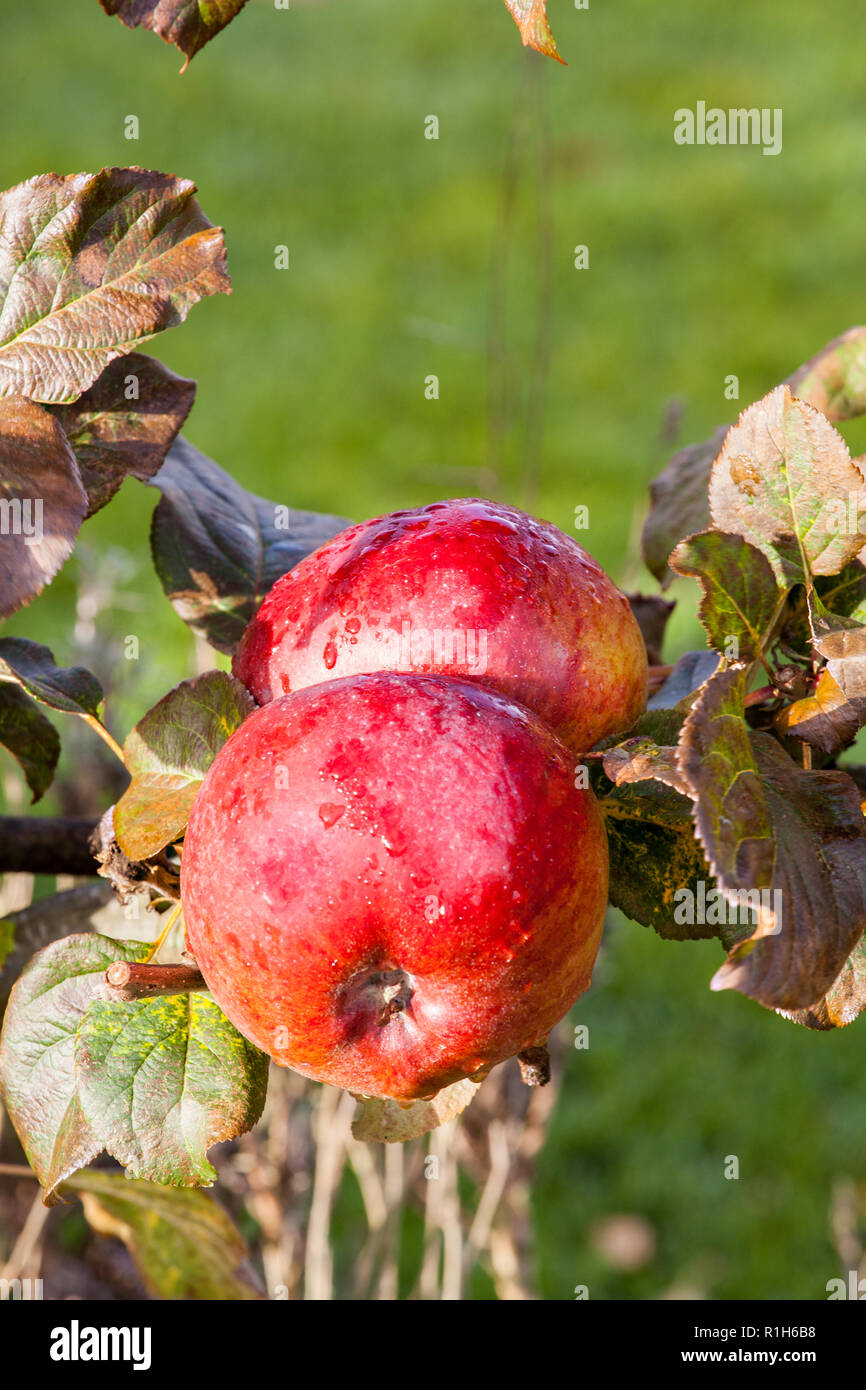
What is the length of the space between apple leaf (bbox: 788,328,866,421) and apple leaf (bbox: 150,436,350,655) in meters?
0.38

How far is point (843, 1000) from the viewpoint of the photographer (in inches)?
25.0

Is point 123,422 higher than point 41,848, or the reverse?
point 123,422

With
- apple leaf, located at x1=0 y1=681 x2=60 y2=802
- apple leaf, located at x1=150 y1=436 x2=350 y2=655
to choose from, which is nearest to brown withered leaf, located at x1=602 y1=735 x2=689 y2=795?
apple leaf, located at x1=150 y1=436 x2=350 y2=655

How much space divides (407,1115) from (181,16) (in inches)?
24.2

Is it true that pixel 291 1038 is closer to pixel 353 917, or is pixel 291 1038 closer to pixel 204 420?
pixel 353 917

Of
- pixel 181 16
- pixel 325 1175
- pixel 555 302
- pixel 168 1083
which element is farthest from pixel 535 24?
pixel 555 302

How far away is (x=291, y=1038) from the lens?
1.91ft

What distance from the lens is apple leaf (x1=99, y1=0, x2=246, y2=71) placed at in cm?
65

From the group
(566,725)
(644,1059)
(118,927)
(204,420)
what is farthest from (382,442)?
(566,725)

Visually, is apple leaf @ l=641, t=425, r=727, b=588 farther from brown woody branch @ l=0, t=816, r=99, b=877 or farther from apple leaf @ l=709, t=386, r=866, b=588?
brown woody branch @ l=0, t=816, r=99, b=877

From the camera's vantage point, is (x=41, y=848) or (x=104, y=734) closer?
(x=104, y=734)

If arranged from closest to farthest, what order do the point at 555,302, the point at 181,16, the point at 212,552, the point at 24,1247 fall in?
the point at 181,16
the point at 212,552
the point at 24,1247
the point at 555,302

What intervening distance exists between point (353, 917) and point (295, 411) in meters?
3.67

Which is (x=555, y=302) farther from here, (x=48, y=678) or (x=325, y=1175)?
(x=48, y=678)
